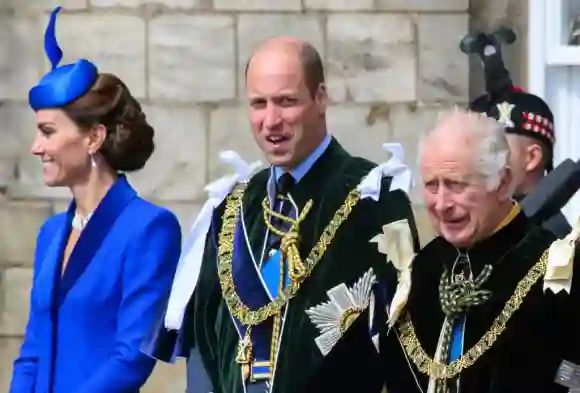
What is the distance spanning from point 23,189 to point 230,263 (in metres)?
2.03

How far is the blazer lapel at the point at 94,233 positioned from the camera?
3.26 meters

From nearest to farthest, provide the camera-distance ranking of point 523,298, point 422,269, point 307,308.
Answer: point 523,298
point 422,269
point 307,308

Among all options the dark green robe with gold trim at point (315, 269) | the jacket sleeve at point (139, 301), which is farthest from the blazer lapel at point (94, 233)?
the dark green robe with gold trim at point (315, 269)

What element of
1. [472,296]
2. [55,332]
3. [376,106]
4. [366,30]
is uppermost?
[366,30]

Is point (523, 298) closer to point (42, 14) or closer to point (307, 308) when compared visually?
point (307, 308)

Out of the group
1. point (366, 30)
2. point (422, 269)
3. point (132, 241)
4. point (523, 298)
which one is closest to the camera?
point (523, 298)

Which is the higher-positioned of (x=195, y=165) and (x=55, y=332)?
(x=195, y=165)

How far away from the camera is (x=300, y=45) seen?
2.87 m

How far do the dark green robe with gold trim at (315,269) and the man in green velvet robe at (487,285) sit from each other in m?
0.29

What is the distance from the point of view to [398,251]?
2674mm

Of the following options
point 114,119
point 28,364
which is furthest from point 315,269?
point 28,364

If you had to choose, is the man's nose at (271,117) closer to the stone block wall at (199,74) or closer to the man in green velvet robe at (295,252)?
the man in green velvet robe at (295,252)

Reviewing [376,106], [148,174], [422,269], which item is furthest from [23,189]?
[422,269]

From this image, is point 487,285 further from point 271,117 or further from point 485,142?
point 271,117
